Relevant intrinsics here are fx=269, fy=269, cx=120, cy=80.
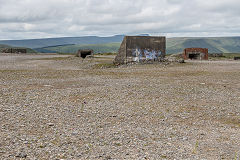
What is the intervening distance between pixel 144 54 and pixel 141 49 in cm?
64

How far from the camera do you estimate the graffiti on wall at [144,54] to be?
29172 mm

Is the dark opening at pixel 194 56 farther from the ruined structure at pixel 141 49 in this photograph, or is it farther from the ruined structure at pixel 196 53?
the ruined structure at pixel 141 49

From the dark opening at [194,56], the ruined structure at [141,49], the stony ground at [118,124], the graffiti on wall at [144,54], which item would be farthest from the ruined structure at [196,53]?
the stony ground at [118,124]

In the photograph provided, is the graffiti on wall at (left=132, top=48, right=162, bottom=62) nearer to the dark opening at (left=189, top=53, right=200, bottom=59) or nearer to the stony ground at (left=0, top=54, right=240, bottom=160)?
the stony ground at (left=0, top=54, right=240, bottom=160)

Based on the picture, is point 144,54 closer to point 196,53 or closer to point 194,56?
point 196,53

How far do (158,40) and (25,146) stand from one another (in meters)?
25.8

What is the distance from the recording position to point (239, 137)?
6.85 meters

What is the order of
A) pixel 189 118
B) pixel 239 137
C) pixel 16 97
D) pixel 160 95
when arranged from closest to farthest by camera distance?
pixel 239 137 < pixel 189 118 < pixel 16 97 < pixel 160 95

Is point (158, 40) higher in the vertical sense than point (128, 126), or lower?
higher

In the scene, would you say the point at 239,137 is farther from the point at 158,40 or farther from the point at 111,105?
the point at 158,40

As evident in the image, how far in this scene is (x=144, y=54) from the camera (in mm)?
29391

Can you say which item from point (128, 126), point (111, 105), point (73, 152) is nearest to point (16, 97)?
point (111, 105)

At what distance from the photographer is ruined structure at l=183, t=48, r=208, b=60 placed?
1833 inches

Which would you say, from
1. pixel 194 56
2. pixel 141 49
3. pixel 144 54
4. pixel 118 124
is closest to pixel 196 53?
pixel 194 56
